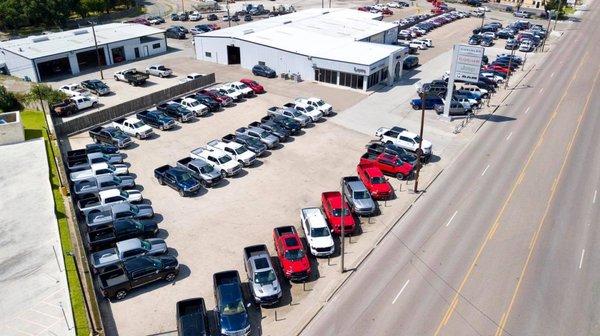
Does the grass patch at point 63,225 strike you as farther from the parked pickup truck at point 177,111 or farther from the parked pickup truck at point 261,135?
the parked pickup truck at point 261,135

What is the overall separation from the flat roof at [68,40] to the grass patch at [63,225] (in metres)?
16.4

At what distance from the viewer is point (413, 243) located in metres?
29.7

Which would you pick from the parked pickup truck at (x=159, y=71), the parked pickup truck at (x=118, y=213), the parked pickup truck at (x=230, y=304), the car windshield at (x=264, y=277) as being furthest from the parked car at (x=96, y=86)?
the car windshield at (x=264, y=277)

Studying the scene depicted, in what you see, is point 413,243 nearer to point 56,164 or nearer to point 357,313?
point 357,313

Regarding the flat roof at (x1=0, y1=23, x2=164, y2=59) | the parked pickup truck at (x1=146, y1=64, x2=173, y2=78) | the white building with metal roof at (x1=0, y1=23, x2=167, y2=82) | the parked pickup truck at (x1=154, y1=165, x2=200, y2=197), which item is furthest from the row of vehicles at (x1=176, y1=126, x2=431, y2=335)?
the flat roof at (x1=0, y1=23, x2=164, y2=59)

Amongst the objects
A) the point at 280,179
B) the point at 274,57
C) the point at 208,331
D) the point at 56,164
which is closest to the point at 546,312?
the point at 208,331

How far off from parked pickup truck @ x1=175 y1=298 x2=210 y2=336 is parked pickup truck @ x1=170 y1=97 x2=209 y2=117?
2926 cm

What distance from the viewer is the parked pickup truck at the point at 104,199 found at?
3188cm

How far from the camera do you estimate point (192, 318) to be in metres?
22.5

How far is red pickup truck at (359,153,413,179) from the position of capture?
1476 inches

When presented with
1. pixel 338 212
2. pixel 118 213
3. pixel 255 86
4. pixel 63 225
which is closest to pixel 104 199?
pixel 118 213

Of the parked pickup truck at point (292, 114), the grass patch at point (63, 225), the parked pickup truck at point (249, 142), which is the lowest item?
the grass patch at point (63, 225)

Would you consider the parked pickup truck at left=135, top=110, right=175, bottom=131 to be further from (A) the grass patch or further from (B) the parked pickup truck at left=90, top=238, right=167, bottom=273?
(B) the parked pickup truck at left=90, top=238, right=167, bottom=273

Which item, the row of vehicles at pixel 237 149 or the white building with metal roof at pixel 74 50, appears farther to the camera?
the white building with metal roof at pixel 74 50
